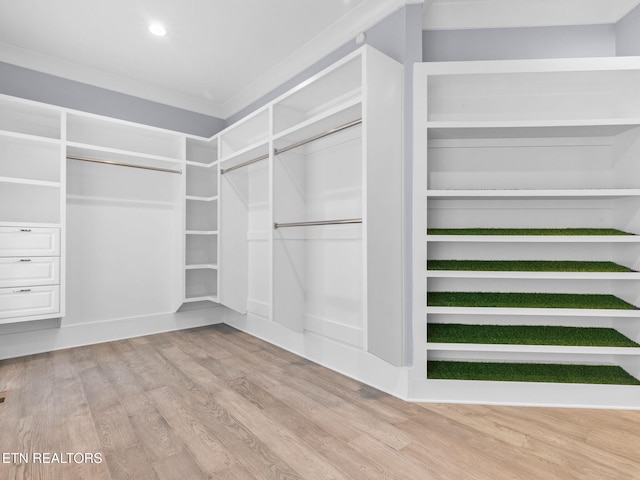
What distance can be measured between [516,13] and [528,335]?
86.2 inches

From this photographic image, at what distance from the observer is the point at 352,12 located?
2.55 metres

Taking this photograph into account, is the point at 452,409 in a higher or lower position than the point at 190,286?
lower

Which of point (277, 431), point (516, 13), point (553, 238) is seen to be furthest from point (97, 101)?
point (553, 238)

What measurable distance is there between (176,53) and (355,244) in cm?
239

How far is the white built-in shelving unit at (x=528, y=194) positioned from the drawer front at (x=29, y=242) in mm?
2968

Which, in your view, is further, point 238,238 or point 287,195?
point 238,238

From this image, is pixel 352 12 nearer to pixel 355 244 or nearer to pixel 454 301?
pixel 355 244

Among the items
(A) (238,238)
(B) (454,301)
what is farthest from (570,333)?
(A) (238,238)

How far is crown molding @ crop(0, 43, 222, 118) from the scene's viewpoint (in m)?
3.08

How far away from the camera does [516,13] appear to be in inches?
93.4

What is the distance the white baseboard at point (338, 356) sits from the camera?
90.0 inches

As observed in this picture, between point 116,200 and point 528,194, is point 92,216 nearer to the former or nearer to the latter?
point 116,200

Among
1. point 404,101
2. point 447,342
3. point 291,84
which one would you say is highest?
point 291,84

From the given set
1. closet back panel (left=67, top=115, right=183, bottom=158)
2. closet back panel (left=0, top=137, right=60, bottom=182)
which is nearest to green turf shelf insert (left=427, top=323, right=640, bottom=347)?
closet back panel (left=67, top=115, right=183, bottom=158)
